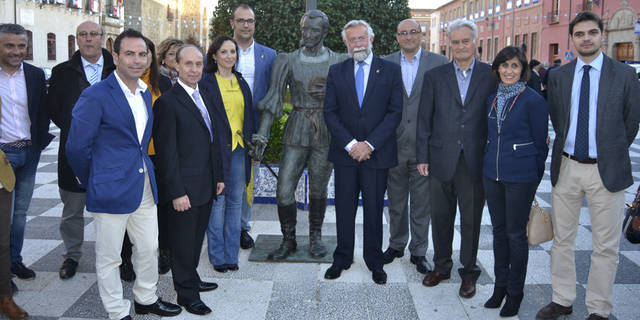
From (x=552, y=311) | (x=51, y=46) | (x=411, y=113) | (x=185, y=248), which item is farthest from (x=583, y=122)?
(x=51, y=46)

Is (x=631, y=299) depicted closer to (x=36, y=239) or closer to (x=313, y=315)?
(x=313, y=315)

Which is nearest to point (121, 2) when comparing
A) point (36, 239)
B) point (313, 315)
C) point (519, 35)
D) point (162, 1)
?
point (162, 1)

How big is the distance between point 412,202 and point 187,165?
6.84ft

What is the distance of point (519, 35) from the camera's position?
137ft

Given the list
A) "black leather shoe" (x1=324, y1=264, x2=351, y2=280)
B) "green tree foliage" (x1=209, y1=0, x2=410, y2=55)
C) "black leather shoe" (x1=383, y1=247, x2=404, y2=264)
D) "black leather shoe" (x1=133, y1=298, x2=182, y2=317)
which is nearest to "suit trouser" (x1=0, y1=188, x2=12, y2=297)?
"black leather shoe" (x1=133, y1=298, x2=182, y2=317)

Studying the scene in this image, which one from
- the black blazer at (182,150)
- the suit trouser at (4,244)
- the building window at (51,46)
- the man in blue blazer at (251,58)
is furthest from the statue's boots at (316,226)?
the building window at (51,46)

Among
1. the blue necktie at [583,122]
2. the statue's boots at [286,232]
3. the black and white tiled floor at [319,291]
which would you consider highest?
the blue necktie at [583,122]

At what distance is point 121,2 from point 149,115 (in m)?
32.8

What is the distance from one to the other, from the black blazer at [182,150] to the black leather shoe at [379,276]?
148cm

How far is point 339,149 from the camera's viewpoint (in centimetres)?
439

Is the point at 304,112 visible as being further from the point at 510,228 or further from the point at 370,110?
Answer: the point at 510,228

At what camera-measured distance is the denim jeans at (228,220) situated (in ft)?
14.9

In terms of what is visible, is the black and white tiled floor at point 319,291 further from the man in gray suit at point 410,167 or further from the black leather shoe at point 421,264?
the man in gray suit at point 410,167

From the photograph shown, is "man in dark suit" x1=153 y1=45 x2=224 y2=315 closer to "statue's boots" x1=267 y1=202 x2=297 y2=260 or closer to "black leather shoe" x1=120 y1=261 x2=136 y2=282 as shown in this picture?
"black leather shoe" x1=120 y1=261 x2=136 y2=282
